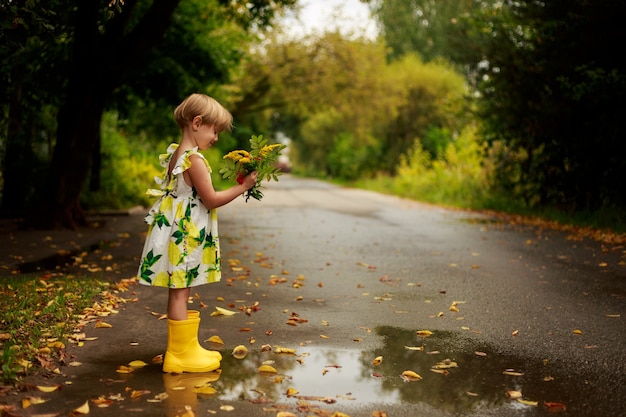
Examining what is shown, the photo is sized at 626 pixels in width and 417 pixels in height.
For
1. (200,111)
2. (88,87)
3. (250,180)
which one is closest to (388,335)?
(250,180)

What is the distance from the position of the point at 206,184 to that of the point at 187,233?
337 millimetres

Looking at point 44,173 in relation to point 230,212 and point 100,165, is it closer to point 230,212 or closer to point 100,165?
point 100,165

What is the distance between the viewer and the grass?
433cm

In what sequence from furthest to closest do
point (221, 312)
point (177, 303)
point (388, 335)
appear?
1. point (221, 312)
2. point (388, 335)
3. point (177, 303)

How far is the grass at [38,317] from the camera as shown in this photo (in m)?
4.33

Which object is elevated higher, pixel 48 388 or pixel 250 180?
pixel 250 180

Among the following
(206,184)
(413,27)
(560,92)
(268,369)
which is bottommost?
(268,369)

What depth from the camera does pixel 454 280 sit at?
8.22m

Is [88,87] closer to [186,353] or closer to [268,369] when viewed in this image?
[186,353]

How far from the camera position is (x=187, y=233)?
Answer: 14.7 ft

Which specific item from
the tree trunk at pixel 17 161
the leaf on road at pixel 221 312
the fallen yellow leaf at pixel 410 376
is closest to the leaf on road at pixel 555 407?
the fallen yellow leaf at pixel 410 376

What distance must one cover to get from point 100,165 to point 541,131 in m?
10.8

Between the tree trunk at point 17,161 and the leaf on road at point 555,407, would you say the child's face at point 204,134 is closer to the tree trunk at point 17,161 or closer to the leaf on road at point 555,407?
the leaf on road at point 555,407

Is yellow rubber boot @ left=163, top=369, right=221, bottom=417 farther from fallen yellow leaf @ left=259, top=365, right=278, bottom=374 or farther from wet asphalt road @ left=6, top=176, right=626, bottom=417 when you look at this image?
fallen yellow leaf @ left=259, top=365, right=278, bottom=374
